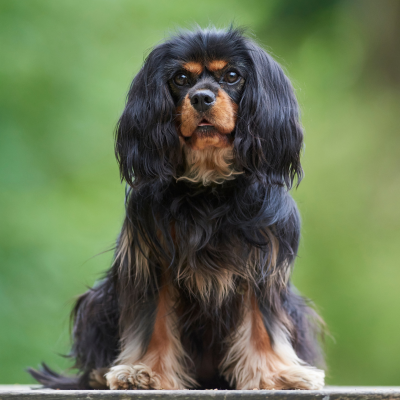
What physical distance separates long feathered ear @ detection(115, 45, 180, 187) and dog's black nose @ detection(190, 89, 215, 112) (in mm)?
183

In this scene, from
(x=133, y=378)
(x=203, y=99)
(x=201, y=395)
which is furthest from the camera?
(x=133, y=378)

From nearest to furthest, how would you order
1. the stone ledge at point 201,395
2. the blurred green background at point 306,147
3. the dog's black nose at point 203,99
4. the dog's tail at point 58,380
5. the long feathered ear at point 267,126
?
the stone ledge at point 201,395 < the dog's black nose at point 203,99 < the long feathered ear at point 267,126 < the dog's tail at point 58,380 < the blurred green background at point 306,147

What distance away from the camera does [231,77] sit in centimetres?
266

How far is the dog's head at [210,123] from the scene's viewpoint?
2.62 metres

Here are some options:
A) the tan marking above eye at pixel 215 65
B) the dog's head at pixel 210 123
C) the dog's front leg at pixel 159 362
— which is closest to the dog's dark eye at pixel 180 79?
the dog's head at pixel 210 123

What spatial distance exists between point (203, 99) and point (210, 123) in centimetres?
10

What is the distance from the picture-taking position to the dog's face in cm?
253

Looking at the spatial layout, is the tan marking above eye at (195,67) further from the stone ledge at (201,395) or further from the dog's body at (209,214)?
the stone ledge at (201,395)

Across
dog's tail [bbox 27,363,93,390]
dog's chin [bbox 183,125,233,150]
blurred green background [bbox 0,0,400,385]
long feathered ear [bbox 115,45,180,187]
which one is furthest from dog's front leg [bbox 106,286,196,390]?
blurred green background [bbox 0,0,400,385]

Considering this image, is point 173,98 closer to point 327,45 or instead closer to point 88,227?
point 88,227

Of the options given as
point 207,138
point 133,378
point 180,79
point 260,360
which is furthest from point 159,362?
point 180,79

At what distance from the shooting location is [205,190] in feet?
8.99

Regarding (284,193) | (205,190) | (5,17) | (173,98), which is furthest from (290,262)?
(5,17)

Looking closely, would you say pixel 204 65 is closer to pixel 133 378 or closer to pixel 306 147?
pixel 133 378
